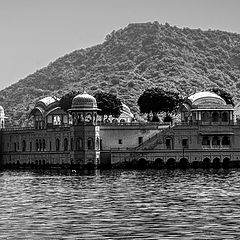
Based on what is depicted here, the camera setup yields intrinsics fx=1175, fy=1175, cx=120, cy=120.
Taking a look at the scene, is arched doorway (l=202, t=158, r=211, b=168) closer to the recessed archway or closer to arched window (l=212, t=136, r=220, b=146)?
the recessed archway

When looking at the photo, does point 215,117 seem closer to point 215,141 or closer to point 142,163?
point 215,141

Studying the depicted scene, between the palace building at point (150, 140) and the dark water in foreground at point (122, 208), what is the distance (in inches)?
1113

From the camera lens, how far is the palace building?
424 ft

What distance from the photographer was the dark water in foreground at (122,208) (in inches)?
2210

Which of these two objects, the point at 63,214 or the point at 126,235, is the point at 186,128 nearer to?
the point at 63,214

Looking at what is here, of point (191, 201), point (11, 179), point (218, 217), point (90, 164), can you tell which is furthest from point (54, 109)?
point (218, 217)

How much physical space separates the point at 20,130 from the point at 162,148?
2424 cm

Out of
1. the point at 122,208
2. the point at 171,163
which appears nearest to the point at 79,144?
the point at 171,163

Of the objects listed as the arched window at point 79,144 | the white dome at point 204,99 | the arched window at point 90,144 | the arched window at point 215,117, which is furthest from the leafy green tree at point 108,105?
the arched window at point 90,144

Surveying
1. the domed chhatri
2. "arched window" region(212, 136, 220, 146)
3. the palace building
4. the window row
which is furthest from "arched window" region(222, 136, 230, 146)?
the domed chhatri

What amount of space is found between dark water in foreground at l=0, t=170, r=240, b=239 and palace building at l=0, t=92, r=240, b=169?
92.8 ft

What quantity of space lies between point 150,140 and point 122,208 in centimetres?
6365

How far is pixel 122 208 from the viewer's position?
6762cm

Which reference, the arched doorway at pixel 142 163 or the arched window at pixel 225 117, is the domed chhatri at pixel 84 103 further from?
the arched window at pixel 225 117
